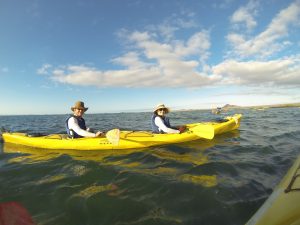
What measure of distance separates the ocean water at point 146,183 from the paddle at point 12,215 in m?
1.69

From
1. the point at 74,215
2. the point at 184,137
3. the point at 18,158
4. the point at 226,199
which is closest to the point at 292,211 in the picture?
the point at 226,199

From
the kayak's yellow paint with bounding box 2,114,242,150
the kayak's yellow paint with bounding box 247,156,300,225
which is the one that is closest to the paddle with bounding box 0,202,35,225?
the kayak's yellow paint with bounding box 247,156,300,225

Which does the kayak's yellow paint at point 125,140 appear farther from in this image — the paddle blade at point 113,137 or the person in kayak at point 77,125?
the paddle blade at point 113,137

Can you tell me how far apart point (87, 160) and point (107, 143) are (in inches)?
53.1

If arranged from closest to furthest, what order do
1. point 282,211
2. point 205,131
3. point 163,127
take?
1. point 282,211
2. point 205,131
3. point 163,127

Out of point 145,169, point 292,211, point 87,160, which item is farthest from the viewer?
point 87,160

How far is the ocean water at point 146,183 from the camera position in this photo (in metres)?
4.09

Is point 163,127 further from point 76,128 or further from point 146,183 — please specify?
point 146,183

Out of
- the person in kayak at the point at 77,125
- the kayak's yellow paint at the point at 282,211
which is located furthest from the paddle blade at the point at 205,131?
the kayak's yellow paint at the point at 282,211

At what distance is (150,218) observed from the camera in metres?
3.95

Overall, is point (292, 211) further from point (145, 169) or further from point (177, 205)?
point (145, 169)

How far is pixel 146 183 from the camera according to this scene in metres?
5.61

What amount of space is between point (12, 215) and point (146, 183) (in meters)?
3.64

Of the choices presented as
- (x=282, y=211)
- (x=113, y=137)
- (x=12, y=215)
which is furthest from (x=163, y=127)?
(x=12, y=215)
